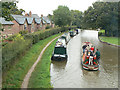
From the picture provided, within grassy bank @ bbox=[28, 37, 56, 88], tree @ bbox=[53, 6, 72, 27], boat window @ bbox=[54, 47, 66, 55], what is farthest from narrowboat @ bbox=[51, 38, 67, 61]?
tree @ bbox=[53, 6, 72, 27]

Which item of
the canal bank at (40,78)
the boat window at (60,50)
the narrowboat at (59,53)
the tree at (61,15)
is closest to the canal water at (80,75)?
the narrowboat at (59,53)

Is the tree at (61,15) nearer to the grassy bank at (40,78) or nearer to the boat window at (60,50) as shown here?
the boat window at (60,50)

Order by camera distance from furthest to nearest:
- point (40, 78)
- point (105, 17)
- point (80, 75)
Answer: point (105, 17) → point (80, 75) → point (40, 78)

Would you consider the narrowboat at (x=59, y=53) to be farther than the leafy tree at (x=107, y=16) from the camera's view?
No

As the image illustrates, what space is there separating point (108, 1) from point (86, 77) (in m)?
32.7

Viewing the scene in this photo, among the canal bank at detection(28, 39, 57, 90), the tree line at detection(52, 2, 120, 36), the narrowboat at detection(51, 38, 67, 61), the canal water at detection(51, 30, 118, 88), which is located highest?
the tree line at detection(52, 2, 120, 36)

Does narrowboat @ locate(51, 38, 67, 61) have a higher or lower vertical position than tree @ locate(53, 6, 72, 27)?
lower

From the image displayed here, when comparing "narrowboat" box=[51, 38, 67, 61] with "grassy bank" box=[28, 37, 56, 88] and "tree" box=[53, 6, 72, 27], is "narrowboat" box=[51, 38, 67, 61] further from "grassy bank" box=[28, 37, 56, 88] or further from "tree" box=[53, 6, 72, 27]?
"tree" box=[53, 6, 72, 27]

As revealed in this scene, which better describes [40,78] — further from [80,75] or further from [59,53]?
[59,53]

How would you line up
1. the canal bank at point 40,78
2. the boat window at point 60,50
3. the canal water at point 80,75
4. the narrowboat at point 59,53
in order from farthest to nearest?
the boat window at point 60,50
the narrowboat at point 59,53
the canal water at point 80,75
the canal bank at point 40,78

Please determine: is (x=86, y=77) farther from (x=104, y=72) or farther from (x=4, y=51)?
(x=4, y=51)

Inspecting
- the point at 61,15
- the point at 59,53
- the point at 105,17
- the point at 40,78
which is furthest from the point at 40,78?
the point at 61,15

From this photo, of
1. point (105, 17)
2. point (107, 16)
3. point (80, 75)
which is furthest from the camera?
point (105, 17)

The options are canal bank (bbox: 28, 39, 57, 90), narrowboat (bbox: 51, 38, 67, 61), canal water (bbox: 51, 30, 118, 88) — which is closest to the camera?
canal bank (bbox: 28, 39, 57, 90)
